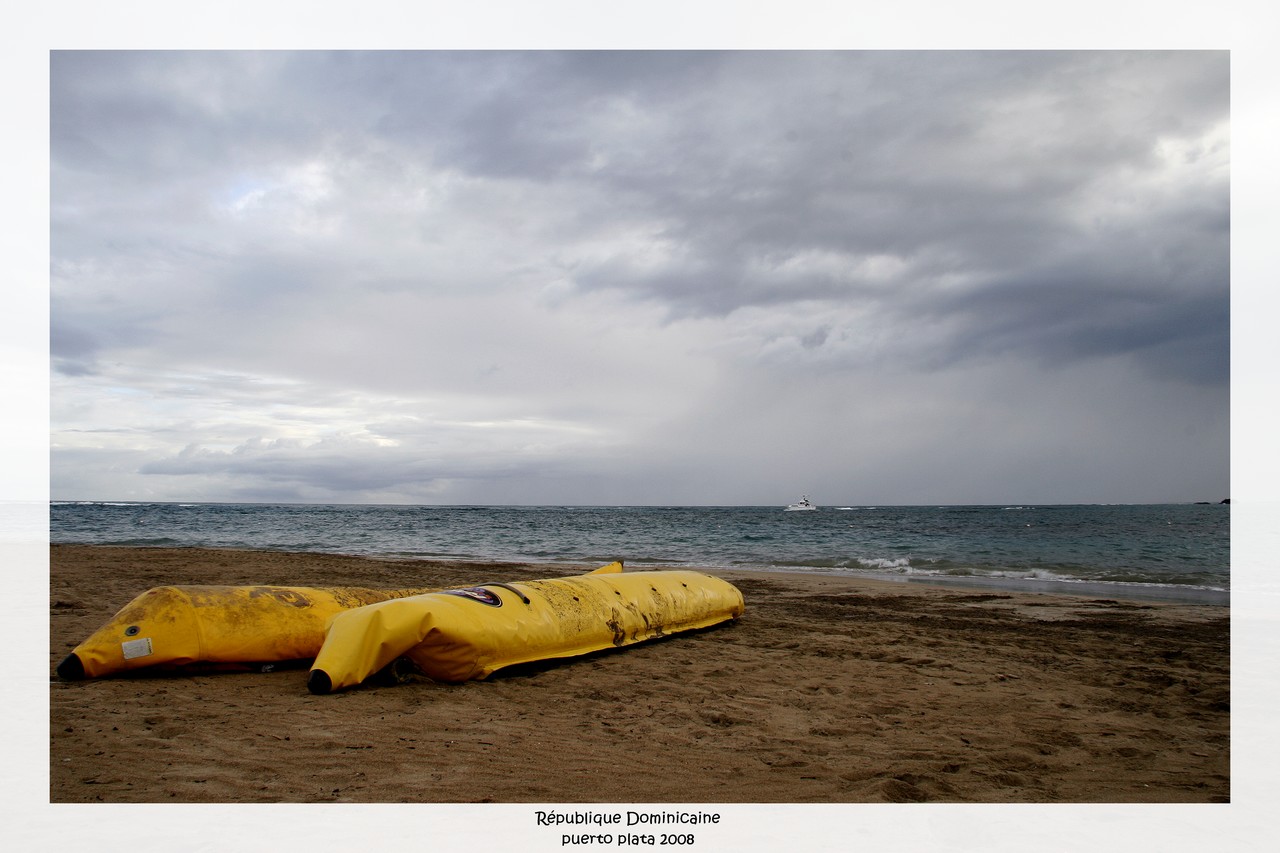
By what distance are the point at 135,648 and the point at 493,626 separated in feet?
8.10

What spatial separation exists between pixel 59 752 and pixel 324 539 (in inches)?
1000

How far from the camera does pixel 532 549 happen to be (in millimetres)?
23156

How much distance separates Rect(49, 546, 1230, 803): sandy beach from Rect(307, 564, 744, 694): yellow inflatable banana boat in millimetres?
171

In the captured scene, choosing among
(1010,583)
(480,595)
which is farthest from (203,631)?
(1010,583)

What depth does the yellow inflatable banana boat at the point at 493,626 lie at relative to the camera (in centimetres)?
502

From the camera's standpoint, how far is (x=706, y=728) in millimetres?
4457

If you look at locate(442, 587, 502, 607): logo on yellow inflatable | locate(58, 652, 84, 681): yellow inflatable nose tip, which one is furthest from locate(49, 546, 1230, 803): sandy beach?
locate(442, 587, 502, 607): logo on yellow inflatable

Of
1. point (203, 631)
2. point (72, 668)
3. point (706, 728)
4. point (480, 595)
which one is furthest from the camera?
point (480, 595)

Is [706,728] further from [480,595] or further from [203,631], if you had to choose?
[203,631]

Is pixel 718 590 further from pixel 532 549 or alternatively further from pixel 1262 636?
pixel 532 549

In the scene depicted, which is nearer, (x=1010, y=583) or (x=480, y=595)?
(x=480, y=595)

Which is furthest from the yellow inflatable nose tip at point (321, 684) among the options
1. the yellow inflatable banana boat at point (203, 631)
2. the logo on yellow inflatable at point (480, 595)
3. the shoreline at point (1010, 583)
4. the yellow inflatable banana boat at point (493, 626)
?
the shoreline at point (1010, 583)

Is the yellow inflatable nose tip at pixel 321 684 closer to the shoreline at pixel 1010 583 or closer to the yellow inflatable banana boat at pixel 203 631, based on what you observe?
the yellow inflatable banana boat at pixel 203 631
